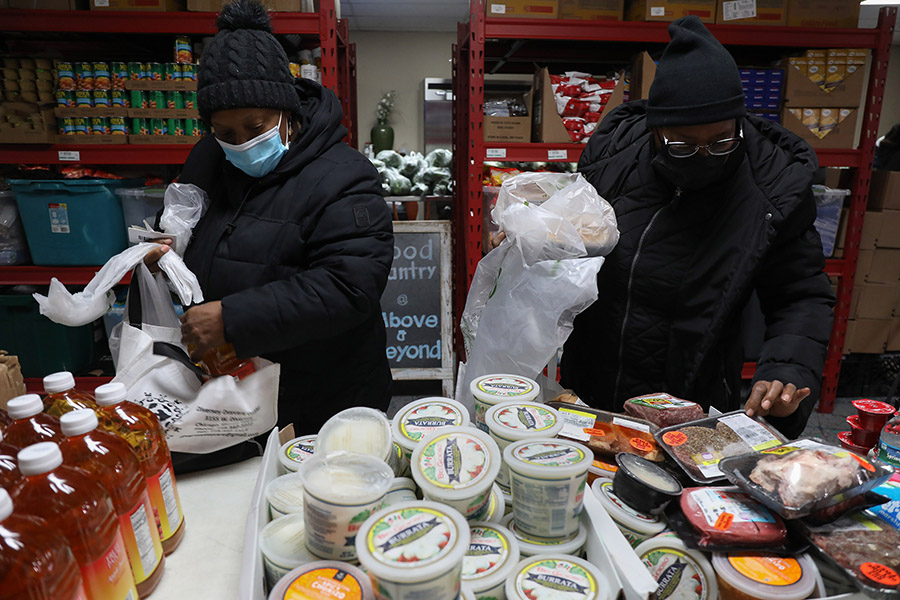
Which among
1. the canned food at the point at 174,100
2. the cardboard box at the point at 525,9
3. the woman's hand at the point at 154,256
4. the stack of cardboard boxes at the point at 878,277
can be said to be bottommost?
the stack of cardboard boxes at the point at 878,277

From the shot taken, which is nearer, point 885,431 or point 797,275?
point 885,431

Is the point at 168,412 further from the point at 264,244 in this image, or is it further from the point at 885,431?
the point at 885,431

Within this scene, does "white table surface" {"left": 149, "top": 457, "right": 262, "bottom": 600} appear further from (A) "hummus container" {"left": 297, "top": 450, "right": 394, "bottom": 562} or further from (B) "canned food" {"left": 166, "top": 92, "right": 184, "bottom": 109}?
(B) "canned food" {"left": 166, "top": 92, "right": 184, "bottom": 109}

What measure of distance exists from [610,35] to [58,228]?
2963 mm

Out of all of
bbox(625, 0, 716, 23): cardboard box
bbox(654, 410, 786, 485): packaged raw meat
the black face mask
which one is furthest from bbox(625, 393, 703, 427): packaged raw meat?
bbox(625, 0, 716, 23): cardboard box

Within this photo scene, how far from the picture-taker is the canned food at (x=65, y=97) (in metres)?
2.59

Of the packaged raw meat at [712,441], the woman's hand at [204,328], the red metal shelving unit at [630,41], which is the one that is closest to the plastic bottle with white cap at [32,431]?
the woman's hand at [204,328]

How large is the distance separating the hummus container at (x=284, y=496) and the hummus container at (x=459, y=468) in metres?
0.21

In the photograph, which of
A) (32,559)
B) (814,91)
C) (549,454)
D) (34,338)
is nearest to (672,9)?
(814,91)

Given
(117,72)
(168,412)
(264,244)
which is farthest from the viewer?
(117,72)

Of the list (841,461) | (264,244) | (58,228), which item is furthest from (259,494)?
(58,228)

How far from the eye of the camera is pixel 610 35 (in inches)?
105

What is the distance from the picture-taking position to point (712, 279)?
136 cm

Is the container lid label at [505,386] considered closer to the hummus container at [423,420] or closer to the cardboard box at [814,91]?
the hummus container at [423,420]
